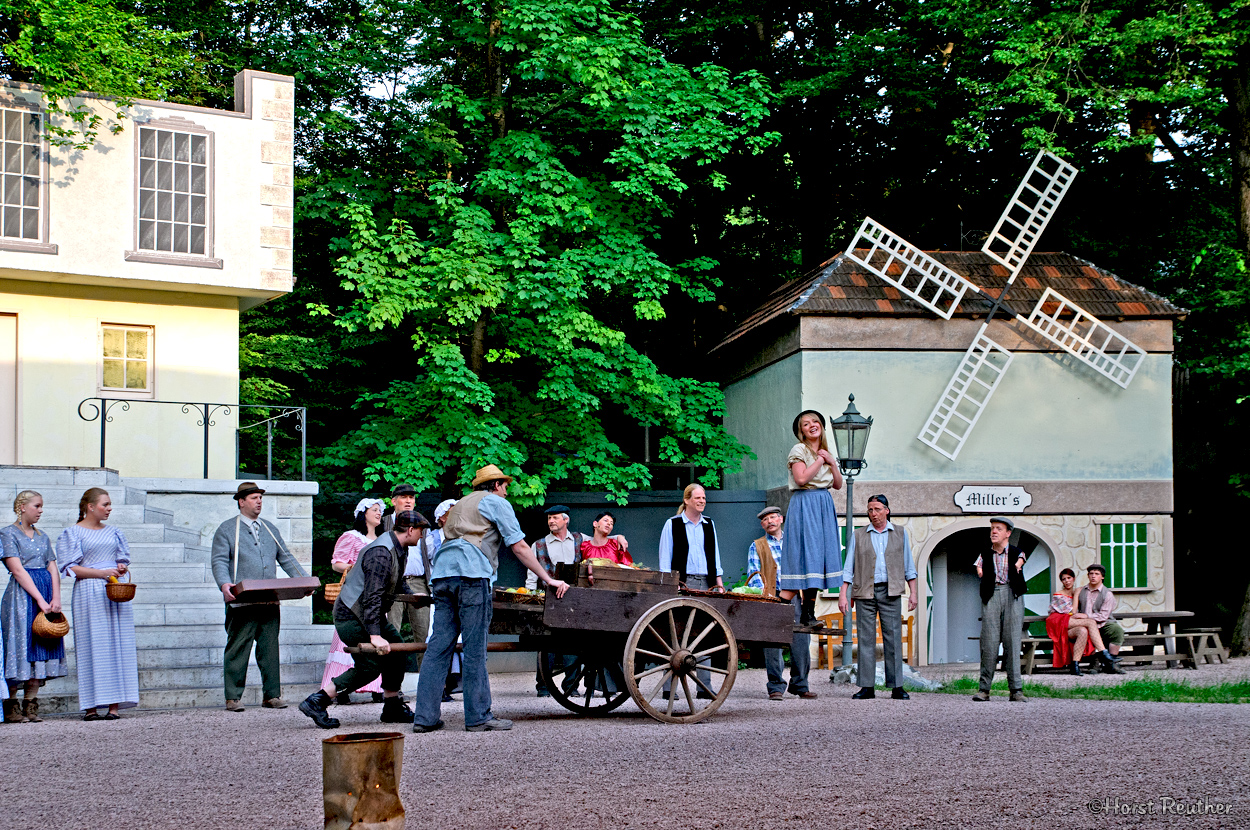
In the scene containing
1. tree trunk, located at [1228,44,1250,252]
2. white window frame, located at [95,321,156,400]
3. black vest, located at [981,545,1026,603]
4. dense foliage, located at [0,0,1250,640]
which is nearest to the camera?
black vest, located at [981,545,1026,603]

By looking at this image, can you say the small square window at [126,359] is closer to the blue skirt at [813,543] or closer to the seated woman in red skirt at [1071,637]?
the blue skirt at [813,543]

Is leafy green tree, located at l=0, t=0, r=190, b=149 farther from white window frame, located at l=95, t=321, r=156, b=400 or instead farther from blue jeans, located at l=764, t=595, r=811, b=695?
blue jeans, located at l=764, t=595, r=811, b=695

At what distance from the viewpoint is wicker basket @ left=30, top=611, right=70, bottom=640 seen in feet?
31.5

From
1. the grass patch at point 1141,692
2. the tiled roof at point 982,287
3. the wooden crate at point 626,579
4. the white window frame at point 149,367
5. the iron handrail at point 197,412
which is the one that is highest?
the tiled roof at point 982,287

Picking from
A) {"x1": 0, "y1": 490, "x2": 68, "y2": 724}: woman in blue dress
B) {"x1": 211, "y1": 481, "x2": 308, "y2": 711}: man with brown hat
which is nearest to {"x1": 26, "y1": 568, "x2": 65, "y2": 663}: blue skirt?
{"x1": 0, "y1": 490, "x2": 68, "y2": 724}: woman in blue dress

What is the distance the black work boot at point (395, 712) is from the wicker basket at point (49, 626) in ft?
8.65

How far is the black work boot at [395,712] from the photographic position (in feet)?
29.2

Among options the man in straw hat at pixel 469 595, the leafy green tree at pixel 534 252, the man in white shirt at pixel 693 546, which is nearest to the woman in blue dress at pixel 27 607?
the man in straw hat at pixel 469 595

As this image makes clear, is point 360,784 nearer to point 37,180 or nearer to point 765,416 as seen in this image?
point 37,180

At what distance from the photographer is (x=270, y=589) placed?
991 centimetres

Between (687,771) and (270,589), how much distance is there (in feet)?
15.0

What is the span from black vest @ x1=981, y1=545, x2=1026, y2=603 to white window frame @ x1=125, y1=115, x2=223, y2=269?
35.6 ft

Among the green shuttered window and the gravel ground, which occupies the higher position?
the green shuttered window

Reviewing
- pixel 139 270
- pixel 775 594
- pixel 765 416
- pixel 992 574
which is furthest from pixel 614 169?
pixel 992 574
